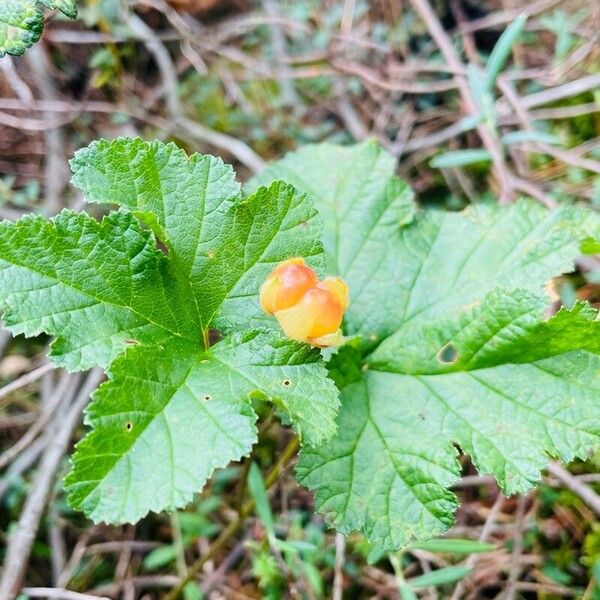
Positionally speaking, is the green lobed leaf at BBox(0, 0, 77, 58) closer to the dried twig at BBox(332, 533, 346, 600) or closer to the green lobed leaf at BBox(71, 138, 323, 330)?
the green lobed leaf at BBox(71, 138, 323, 330)

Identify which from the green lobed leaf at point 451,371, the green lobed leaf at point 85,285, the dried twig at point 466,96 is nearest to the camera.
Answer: the green lobed leaf at point 85,285

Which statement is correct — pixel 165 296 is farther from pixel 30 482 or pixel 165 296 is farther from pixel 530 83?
pixel 530 83

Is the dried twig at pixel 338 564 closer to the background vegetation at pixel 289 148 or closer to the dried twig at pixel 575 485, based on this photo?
the background vegetation at pixel 289 148

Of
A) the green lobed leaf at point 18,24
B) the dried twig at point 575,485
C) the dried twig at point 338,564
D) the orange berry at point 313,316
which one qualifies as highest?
the green lobed leaf at point 18,24

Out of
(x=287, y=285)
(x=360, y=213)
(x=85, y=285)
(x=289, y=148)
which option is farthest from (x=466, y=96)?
(x=85, y=285)

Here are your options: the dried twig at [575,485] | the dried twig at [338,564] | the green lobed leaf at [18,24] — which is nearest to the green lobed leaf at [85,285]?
the green lobed leaf at [18,24]

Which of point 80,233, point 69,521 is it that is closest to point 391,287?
point 80,233

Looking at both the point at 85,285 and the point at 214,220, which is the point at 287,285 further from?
the point at 85,285
